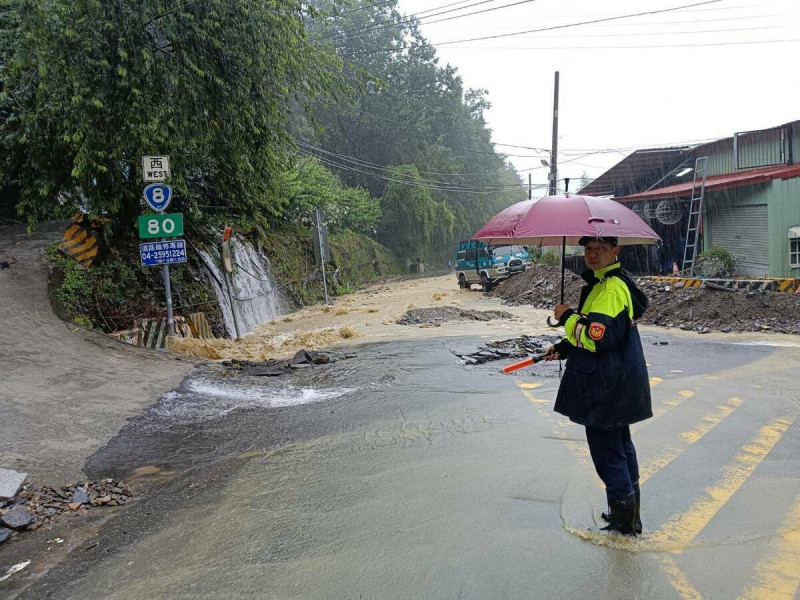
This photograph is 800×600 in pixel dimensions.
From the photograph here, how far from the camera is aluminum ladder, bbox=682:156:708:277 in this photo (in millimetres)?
19594

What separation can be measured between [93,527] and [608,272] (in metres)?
3.71

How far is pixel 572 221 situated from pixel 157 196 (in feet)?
25.1

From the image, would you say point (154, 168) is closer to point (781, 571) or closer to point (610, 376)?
point (610, 376)

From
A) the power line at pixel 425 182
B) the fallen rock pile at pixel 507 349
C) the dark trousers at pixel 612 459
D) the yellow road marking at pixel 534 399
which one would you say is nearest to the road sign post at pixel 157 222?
the fallen rock pile at pixel 507 349

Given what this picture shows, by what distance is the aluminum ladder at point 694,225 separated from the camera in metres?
19.6

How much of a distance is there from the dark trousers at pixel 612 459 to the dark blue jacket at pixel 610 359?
12 centimetres

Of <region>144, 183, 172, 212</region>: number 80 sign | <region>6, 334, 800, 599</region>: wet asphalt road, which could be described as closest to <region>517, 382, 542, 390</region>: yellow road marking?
<region>6, 334, 800, 599</region>: wet asphalt road

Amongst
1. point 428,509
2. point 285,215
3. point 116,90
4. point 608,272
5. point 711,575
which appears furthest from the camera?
point 285,215

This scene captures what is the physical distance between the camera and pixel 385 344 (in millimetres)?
12047

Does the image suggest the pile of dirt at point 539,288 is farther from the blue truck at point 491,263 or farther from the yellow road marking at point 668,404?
the yellow road marking at point 668,404

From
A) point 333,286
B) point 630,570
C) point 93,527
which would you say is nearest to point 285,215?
point 333,286

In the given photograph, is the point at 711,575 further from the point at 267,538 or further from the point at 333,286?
the point at 333,286

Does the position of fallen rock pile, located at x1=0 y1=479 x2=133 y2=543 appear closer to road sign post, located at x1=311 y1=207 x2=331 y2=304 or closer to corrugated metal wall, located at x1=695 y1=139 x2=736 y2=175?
road sign post, located at x1=311 y1=207 x2=331 y2=304

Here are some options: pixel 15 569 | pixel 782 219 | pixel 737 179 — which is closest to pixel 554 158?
pixel 737 179
